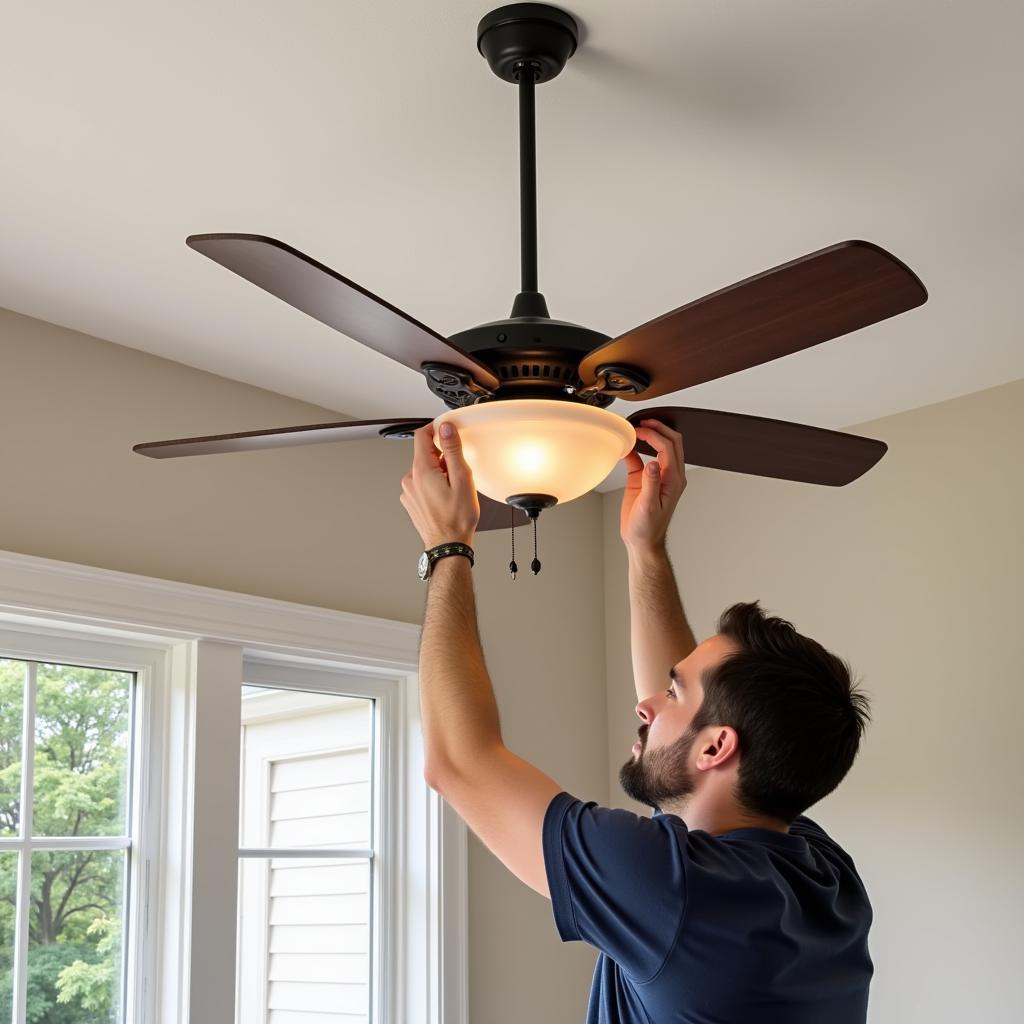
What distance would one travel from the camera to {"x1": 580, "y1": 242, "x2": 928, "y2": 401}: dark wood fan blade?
1.22 meters

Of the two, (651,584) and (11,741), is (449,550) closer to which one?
(651,584)

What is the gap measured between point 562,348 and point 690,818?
23.1 inches

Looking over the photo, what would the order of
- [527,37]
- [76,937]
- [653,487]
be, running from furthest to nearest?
[76,937] < [653,487] < [527,37]

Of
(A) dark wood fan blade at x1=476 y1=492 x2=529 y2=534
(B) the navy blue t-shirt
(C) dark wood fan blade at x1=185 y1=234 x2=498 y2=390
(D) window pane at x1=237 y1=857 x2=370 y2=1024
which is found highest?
(C) dark wood fan blade at x1=185 y1=234 x2=498 y2=390

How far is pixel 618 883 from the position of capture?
126 centimetres

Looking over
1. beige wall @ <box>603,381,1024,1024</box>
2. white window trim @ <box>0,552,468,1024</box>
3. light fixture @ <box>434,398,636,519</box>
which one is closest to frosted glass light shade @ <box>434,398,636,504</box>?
light fixture @ <box>434,398,636,519</box>

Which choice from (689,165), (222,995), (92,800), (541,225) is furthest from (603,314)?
(222,995)

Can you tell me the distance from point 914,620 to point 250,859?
5.50 ft

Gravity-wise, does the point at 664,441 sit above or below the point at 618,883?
above

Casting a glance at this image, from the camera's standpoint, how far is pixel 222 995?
2.55 m

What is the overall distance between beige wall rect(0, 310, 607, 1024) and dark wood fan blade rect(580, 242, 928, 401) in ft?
4.59

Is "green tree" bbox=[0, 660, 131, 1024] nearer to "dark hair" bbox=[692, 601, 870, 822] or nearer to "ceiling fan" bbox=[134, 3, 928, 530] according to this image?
"ceiling fan" bbox=[134, 3, 928, 530]

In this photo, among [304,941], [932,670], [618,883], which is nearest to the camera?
[618,883]

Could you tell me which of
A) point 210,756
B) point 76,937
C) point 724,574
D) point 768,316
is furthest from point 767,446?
point 724,574
